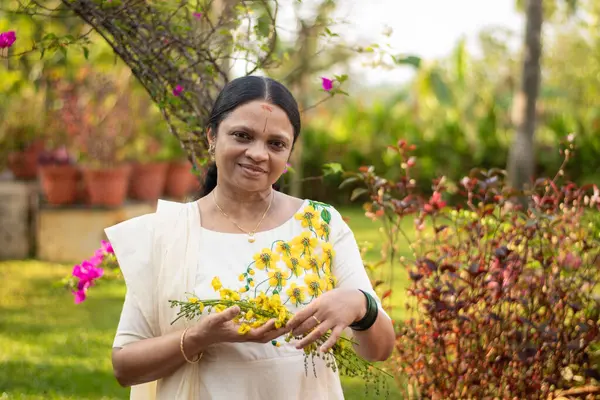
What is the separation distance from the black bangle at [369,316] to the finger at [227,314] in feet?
1.10

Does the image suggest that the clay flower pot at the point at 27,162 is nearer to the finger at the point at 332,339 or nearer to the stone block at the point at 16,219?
the stone block at the point at 16,219

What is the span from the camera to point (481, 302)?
345 centimetres

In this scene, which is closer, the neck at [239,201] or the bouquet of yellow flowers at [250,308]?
the bouquet of yellow flowers at [250,308]

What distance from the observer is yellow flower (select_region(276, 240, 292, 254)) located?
88.1 inches

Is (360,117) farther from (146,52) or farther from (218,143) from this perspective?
(218,143)

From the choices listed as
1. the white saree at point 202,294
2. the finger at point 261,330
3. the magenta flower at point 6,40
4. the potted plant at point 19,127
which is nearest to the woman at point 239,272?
the white saree at point 202,294

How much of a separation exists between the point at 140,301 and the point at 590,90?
27.0m

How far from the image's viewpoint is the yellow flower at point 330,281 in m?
2.22

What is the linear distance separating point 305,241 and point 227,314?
38 cm

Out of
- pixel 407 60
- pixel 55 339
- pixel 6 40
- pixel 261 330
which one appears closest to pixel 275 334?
pixel 261 330

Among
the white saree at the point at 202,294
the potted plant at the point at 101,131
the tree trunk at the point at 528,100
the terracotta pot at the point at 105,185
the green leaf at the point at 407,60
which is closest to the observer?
the white saree at the point at 202,294

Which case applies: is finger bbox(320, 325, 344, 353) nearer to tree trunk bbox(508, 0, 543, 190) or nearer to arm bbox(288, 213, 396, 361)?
arm bbox(288, 213, 396, 361)

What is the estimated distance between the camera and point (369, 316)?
2117 mm

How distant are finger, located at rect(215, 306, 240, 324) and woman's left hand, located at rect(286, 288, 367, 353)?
0.42ft
